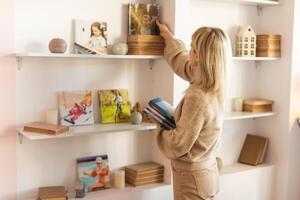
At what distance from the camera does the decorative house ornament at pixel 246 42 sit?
10.3 ft

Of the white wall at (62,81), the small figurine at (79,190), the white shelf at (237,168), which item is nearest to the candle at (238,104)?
the white shelf at (237,168)

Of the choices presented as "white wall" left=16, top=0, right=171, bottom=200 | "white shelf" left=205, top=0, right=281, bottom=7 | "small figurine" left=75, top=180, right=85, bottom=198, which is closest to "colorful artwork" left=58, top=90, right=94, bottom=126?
"white wall" left=16, top=0, right=171, bottom=200

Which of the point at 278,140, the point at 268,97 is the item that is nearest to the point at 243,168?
the point at 278,140

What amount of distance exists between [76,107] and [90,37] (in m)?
0.44

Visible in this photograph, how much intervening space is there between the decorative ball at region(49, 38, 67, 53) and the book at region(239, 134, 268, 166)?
5.97ft

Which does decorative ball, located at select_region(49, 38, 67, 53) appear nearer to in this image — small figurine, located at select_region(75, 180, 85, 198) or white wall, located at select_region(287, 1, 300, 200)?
small figurine, located at select_region(75, 180, 85, 198)

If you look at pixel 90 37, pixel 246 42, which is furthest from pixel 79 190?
pixel 246 42

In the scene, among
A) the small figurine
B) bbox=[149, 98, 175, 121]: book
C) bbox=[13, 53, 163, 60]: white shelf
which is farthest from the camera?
the small figurine

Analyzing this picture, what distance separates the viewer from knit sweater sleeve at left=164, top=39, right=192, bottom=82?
2529mm

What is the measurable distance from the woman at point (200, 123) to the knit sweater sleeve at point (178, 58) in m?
0.27

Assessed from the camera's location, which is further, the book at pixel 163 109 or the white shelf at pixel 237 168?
the white shelf at pixel 237 168

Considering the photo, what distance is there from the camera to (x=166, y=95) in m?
2.75

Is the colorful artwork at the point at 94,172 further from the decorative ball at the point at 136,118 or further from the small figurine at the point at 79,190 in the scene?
the decorative ball at the point at 136,118

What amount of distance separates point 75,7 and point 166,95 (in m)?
0.81
